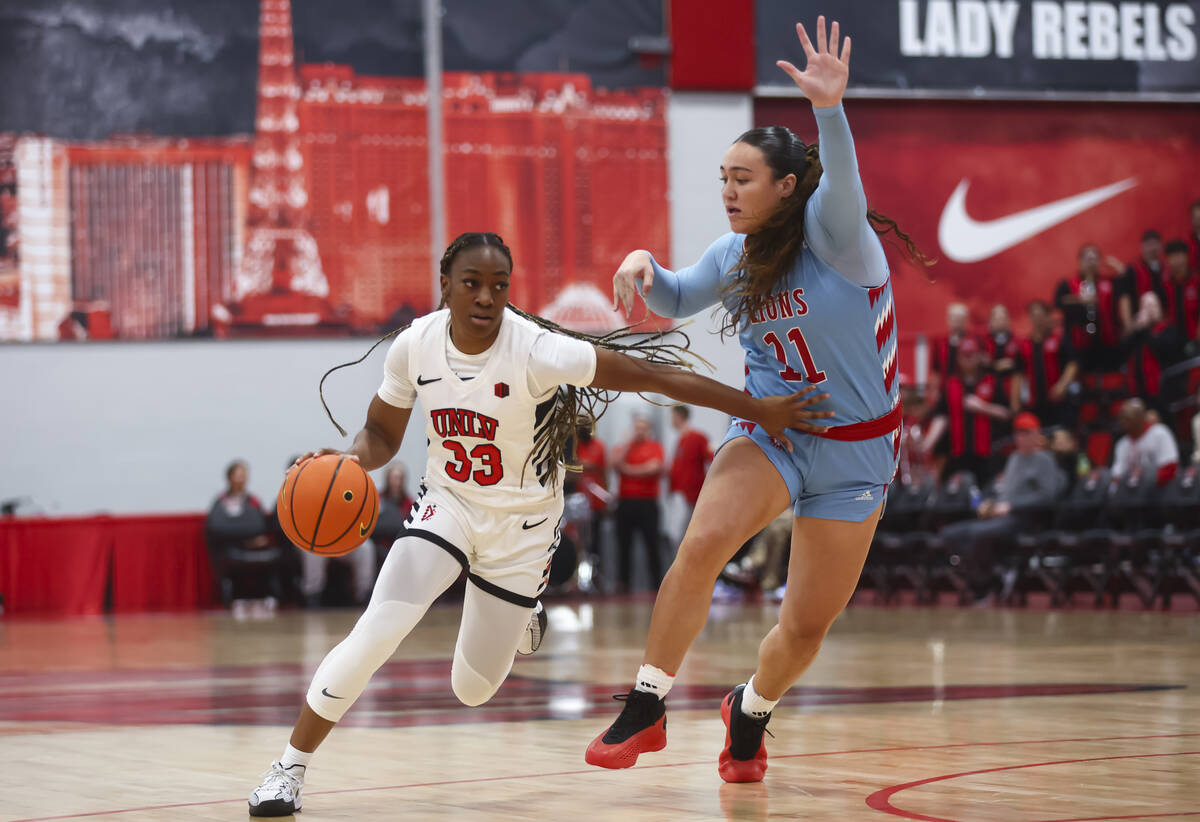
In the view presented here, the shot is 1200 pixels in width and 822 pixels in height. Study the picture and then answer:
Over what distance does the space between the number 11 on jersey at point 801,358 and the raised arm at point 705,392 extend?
62mm

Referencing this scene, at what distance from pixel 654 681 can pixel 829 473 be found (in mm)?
815

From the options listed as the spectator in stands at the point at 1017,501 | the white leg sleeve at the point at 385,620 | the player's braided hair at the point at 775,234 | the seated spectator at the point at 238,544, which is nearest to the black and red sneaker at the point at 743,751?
the white leg sleeve at the point at 385,620

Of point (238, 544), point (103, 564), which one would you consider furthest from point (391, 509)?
point (103, 564)

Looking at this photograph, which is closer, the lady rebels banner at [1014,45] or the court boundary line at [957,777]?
the court boundary line at [957,777]

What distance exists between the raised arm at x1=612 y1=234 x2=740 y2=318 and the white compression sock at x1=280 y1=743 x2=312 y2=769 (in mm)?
1665

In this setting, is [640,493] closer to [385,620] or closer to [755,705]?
[755,705]

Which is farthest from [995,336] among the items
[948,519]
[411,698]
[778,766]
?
[778,766]

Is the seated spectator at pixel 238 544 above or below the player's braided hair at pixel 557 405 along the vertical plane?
below

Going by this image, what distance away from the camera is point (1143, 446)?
1319 cm

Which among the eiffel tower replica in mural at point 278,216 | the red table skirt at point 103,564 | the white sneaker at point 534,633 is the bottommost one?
the red table skirt at point 103,564

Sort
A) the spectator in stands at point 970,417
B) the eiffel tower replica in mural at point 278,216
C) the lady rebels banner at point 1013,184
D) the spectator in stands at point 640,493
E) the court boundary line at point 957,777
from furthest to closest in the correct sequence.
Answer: the lady rebels banner at point 1013,184
the eiffel tower replica in mural at point 278,216
the spectator in stands at point 640,493
the spectator in stands at point 970,417
the court boundary line at point 957,777

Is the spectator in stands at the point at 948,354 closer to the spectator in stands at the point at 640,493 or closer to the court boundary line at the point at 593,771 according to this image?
the spectator in stands at the point at 640,493

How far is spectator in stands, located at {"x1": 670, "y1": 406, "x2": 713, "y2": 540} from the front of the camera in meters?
16.4

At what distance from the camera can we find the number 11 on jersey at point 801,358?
15.6 feet
